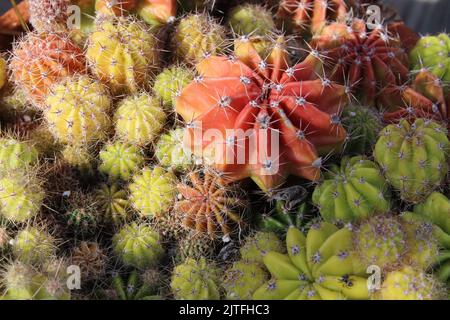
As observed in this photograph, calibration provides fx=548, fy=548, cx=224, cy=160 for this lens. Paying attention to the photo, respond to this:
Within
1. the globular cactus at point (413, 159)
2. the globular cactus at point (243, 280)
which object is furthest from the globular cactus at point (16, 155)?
the globular cactus at point (413, 159)

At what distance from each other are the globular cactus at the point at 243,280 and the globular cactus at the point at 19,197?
0.87 metres

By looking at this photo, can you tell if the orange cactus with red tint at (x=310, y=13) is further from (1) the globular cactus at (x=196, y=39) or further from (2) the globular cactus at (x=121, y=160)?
(2) the globular cactus at (x=121, y=160)

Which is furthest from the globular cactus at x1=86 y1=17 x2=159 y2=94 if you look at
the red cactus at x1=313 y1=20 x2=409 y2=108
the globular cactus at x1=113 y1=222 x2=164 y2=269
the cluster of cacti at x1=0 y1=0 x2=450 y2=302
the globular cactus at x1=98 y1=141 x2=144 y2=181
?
the red cactus at x1=313 y1=20 x2=409 y2=108

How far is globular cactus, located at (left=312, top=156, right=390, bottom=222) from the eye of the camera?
7.27 ft

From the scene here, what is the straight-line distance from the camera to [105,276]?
2.30 metres

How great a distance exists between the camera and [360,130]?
2496 mm

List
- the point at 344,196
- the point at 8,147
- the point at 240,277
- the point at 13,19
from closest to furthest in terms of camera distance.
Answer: the point at 240,277 → the point at 344,196 → the point at 8,147 → the point at 13,19

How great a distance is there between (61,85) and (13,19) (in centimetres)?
106

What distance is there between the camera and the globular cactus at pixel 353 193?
2.22m

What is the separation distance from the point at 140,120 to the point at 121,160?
0.20 meters

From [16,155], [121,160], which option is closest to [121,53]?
[121,160]

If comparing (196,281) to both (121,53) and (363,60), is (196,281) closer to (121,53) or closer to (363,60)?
(121,53)
